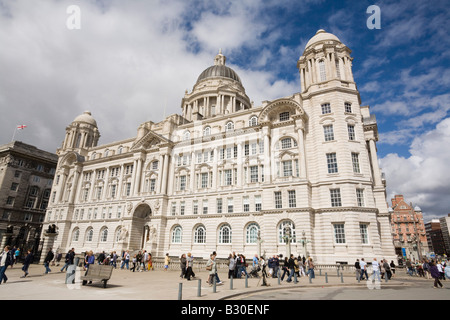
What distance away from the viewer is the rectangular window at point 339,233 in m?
30.5

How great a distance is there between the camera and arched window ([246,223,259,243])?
3541 cm

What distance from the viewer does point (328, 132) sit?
35281 mm

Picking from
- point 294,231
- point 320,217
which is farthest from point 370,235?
point 294,231

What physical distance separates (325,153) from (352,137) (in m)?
4.31

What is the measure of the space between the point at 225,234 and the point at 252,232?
4.27 m

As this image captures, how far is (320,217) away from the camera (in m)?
32.1

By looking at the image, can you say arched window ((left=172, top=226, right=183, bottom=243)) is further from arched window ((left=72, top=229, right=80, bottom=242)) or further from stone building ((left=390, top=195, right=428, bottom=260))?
stone building ((left=390, top=195, right=428, bottom=260))

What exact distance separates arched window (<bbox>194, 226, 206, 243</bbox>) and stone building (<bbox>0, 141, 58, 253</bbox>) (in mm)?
40510

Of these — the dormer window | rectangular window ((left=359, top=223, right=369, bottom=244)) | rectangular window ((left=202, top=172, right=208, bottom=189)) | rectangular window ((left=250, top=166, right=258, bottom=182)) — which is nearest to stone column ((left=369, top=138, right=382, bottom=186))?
rectangular window ((left=359, top=223, right=369, bottom=244))

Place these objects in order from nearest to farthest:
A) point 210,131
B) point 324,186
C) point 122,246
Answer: point 324,186, point 122,246, point 210,131

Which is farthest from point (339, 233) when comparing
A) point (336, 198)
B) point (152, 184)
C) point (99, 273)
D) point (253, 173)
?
point (152, 184)

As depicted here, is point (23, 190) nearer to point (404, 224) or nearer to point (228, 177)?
point (228, 177)

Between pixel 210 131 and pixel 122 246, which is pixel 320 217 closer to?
pixel 210 131

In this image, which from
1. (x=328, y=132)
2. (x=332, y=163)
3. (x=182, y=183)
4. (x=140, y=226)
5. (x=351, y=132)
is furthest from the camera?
(x=140, y=226)
